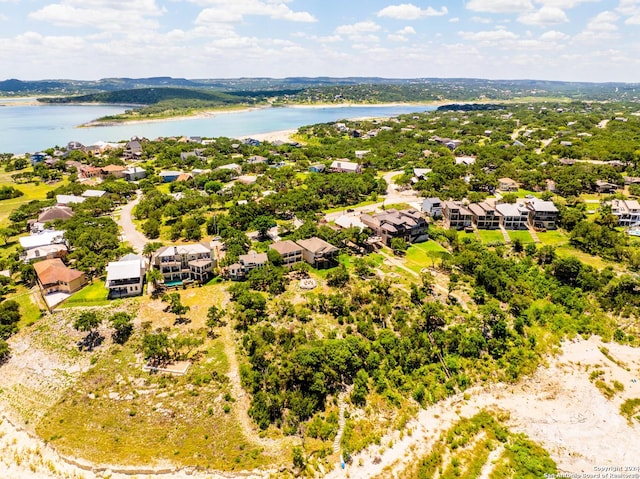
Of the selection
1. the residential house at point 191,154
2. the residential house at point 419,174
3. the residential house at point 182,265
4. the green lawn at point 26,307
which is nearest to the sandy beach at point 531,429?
the green lawn at point 26,307

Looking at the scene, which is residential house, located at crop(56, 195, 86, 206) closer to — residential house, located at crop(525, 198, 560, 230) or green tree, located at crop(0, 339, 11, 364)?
green tree, located at crop(0, 339, 11, 364)

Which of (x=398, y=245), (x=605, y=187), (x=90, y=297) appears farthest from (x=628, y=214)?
(x=90, y=297)

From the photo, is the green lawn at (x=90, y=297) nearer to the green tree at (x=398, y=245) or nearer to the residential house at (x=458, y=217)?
the green tree at (x=398, y=245)

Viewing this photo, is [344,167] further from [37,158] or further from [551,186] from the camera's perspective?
[37,158]

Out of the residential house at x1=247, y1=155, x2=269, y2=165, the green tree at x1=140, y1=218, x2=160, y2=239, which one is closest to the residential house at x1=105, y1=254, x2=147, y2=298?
the green tree at x1=140, y1=218, x2=160, y2=239

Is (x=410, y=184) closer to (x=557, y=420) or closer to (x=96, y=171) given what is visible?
(x=557, y=420)
